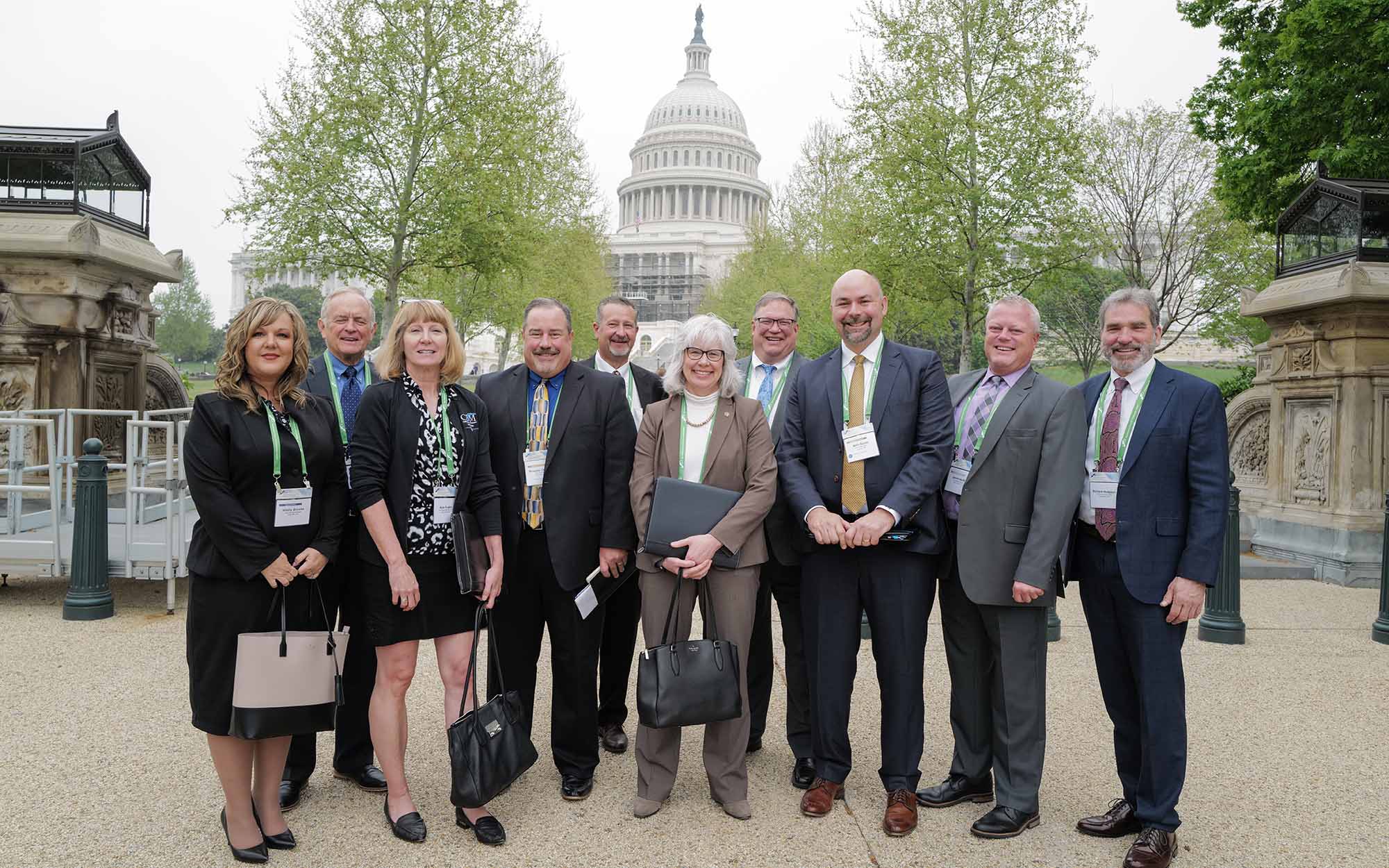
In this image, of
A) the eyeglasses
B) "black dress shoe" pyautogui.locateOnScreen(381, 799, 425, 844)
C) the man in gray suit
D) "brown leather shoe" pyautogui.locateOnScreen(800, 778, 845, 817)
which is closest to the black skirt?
"black dress shoe" pyautogui.locateOnScreen(381, 799, 425, 844)

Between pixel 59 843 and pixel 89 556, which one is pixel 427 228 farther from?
pixel 59 843

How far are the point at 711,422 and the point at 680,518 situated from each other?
51 cm

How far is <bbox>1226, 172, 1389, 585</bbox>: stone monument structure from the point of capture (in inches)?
373

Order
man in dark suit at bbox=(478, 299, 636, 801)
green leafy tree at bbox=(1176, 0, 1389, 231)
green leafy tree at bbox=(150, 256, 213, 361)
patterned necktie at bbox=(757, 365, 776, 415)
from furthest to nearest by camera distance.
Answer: green leafy tree at bbox=(150, 256, 213, 361), green leafy tree at bbox=(1176, 0, 1389, 231), patterned necktie at bbox=(757, 365, 776, 415), man in dark suit at bbox=(478, 299, 636, 801)

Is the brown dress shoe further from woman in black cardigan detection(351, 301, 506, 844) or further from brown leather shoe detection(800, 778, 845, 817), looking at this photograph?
woman in black cardigan detection(351, 301, 506, 844)

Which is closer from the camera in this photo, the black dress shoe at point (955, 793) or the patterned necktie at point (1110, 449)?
the patterned necktie at point (1110, 449)

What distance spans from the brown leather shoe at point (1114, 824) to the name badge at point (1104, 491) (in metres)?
1.31

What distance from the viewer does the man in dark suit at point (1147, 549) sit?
12.5ft

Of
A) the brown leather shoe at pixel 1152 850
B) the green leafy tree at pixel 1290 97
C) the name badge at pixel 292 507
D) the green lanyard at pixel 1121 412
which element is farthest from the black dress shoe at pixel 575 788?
the green leafy tree at pixel 1290 97

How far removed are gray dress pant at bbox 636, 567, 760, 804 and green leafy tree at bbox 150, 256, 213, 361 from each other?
238 feet

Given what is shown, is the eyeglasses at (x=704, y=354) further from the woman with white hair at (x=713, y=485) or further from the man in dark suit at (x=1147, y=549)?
the man in dark suit at (x=1147, y=549)

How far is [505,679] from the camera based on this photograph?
4477 millimetres

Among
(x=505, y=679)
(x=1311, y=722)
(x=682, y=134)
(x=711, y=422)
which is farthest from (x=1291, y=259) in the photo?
(x=682, y=134)

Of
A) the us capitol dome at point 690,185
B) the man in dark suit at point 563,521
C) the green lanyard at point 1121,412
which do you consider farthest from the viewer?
the us capitol dome at point 690,185
